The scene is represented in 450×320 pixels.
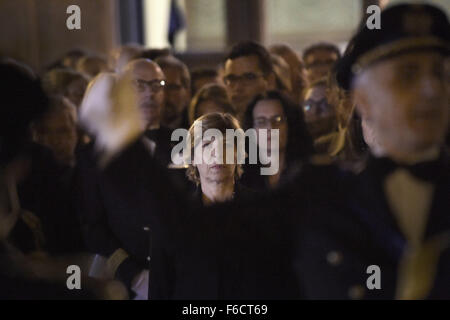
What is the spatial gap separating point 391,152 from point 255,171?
1956mm

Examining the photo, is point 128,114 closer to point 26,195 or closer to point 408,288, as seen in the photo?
point 408,288

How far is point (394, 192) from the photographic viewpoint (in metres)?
1.80

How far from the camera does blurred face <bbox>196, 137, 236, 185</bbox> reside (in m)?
3.13

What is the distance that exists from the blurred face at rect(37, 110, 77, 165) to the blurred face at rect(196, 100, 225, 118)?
65cm

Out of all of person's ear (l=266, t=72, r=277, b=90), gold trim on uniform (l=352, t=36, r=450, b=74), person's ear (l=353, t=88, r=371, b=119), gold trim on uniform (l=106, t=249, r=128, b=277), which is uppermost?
gold trim on uniform (l=352, t=36, r=450, b=74)

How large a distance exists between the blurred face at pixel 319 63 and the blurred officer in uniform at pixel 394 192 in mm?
4411

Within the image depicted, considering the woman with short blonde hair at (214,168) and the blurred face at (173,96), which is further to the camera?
the blurred face at (173,96)

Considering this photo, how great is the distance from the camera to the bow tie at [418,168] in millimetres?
1775

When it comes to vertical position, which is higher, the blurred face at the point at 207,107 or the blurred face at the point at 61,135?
the blurred face at the point at 207,107

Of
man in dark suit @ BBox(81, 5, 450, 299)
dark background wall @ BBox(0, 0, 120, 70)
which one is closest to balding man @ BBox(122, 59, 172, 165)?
man in dark suit @ BBox(81, 5, 450, 299)

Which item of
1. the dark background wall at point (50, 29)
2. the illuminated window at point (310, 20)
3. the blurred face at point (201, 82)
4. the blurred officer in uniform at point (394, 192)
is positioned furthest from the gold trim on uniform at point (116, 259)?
the illuminated window at point (310, 20)

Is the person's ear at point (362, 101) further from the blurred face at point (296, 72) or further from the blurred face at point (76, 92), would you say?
the blurred face at point (296, 72)

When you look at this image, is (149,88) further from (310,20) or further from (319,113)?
(310,20)

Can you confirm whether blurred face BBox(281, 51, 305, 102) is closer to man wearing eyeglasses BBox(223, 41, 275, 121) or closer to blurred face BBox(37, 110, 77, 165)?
man wearing eyeglasses BBox(223, 41, 275, 121)
